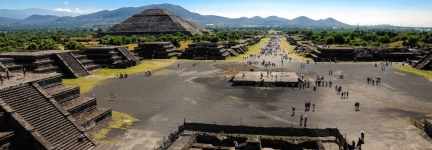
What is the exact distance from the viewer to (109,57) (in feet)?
202

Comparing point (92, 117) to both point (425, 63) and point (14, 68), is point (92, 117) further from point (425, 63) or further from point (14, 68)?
point (425, 63)

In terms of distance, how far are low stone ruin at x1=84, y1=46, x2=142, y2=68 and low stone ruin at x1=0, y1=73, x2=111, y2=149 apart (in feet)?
116

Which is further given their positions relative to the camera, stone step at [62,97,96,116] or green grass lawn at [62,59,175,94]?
green grass lawn at [62,59,175,94]

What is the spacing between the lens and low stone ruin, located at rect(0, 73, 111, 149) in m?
18.8

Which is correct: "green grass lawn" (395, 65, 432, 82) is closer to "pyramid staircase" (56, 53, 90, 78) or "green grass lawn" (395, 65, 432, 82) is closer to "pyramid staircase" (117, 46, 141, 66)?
"pyramid staircase" (117, 46, 141, 66)

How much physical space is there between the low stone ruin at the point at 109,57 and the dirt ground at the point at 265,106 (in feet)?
44.2

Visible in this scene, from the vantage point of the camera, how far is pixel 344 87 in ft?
135

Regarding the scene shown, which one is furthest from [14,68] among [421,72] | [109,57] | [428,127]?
[421,72]

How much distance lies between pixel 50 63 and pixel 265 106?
35.9 m

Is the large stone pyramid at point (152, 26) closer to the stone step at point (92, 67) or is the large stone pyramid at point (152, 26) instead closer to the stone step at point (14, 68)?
the stone step at point (92, 67)

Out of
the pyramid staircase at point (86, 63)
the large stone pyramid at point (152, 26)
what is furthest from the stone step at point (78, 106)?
the large stone pyramid at point (152, 26)

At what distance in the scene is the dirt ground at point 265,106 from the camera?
905 inches

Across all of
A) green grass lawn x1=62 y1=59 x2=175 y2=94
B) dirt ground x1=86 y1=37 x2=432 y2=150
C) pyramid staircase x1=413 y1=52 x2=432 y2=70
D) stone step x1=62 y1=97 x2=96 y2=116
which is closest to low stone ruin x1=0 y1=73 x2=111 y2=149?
stone step x1=62 y1=97 x2=96 y2=116

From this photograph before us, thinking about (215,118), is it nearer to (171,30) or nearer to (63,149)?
(63,149)
